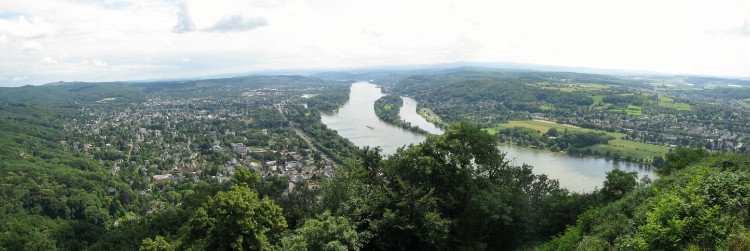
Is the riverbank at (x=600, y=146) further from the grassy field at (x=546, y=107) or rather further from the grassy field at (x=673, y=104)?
the grassy field at (x=673, y=104)

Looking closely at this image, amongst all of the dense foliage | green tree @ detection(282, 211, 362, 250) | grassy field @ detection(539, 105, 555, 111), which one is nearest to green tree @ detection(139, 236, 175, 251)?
green tree @ detection(282, 211, 362, 250)

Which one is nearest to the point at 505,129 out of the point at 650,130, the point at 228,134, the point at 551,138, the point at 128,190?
the point at 551,138

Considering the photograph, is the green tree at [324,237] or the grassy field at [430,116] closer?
the green tree at [324,237]

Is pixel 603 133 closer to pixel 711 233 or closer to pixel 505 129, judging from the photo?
pixel 505 129

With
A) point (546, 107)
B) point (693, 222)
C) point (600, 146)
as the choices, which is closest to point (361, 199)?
point (693, 222)

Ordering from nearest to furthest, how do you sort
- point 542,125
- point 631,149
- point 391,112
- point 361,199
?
point 361,199 < point 631,149 < point 542,125 < point 391,112

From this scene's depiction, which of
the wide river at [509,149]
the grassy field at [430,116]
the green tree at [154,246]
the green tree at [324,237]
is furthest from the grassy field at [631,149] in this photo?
the green tree at [154,246]

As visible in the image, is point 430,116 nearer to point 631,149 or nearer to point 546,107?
point 546,107

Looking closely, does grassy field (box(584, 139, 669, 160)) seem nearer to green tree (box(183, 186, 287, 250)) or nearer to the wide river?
the wide river
